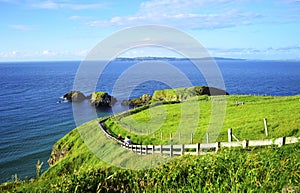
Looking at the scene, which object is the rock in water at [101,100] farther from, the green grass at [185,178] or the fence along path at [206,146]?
the green grass at [185,178]

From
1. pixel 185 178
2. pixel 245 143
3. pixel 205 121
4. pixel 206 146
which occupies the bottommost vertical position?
pixel 205 121

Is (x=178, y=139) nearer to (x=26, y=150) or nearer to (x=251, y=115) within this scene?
(x=251, y=115)

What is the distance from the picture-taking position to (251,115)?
40469mm

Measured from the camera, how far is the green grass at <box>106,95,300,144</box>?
2808cm

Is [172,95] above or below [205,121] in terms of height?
below

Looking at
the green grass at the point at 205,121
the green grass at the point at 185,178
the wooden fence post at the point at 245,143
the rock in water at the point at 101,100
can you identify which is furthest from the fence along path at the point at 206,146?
the rock in water at the point at 101,100

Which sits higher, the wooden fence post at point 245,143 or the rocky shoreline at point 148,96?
the wooden fence post at point 245,143

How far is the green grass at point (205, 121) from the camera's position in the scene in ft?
92.1

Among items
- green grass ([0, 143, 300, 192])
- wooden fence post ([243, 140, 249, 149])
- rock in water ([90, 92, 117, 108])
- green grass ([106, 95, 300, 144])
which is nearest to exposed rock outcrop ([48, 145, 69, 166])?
green grass ([106, 95, 300, 144])

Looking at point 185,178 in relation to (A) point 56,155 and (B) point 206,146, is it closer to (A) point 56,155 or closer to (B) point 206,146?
(B) point 206,146

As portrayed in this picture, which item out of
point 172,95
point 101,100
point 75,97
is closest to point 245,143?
point 172,95

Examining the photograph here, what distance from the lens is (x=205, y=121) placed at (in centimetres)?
4128

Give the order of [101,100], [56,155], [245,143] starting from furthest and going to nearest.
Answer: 1. [101,100]
2. [56,155]
3. [245,143]

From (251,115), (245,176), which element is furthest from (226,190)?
(251,115)
